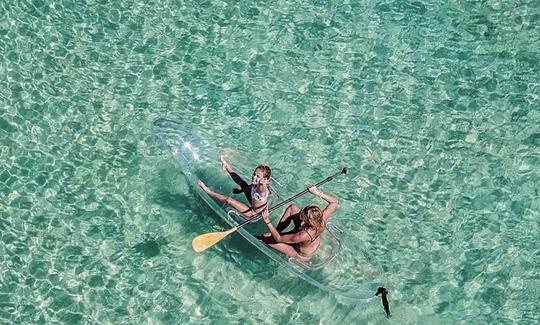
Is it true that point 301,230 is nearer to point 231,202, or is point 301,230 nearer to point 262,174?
point 262,174

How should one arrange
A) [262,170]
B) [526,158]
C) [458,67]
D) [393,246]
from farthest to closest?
[458,67]
[526,158]
[393,246]
[262,170]

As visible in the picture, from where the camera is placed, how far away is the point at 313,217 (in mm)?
7832

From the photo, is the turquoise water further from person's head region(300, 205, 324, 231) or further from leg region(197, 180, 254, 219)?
person's head region(300, 205, 324, 231)

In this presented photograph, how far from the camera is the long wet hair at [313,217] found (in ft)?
25.7

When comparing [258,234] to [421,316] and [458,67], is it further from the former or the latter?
[458,67]

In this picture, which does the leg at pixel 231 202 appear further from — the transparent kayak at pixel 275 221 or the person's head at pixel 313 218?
the person's head at pixel 313 218

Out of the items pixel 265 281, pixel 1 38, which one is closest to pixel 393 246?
pixel 265 281

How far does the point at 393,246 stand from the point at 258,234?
1.42m

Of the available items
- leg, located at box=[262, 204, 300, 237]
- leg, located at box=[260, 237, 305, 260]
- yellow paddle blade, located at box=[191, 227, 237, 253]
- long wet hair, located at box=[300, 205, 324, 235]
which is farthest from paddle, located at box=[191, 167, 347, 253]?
long wet hair, located at box=[300, 205, 324, 235]

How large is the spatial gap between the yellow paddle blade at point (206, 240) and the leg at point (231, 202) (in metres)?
0.25

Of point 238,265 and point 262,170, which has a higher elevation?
point 262,170

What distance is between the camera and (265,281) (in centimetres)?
845

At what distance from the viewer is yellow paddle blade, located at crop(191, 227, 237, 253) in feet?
27.3

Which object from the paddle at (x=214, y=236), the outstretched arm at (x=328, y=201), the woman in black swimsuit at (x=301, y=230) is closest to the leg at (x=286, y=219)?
the woman in black swimsuit at (x=301, y=230)
